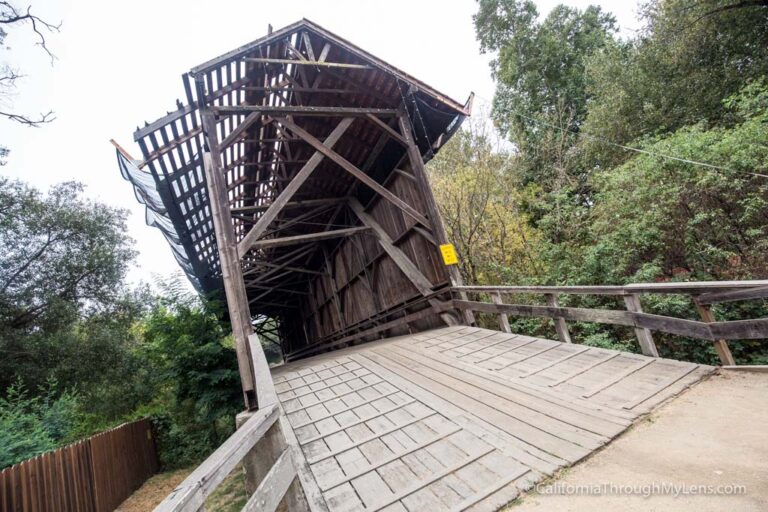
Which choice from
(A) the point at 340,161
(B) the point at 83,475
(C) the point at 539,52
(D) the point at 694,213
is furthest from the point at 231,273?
(C) the point at 539,52

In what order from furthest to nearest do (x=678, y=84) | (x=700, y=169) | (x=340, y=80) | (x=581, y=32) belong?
(x=581, y=32), (x=678, y=84), (x=340, y=80), (x=700, y=169)

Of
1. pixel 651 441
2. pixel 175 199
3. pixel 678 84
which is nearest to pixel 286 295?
pixel 175 199

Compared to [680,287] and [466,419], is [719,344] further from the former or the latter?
[466,419]

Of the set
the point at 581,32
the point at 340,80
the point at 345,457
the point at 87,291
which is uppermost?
the point at 581,32

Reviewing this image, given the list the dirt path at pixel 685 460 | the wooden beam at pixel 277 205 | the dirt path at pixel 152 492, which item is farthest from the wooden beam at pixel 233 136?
the dirt path at pixel 152 492

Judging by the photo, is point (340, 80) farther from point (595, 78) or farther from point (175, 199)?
point (595, 78)

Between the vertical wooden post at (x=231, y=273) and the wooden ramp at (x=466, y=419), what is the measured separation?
0.57 meters

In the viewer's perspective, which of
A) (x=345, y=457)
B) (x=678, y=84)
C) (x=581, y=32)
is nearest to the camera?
(x=345, y=457)

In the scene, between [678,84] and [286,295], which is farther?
[286,295]

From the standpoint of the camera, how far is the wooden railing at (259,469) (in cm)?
104

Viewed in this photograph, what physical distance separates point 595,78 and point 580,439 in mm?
15012

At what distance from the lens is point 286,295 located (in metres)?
17.7

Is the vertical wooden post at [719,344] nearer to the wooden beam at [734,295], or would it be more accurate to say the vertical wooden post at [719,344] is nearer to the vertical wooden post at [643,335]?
the wooden beam at [734,295]

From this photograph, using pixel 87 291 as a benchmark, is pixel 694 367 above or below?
below
